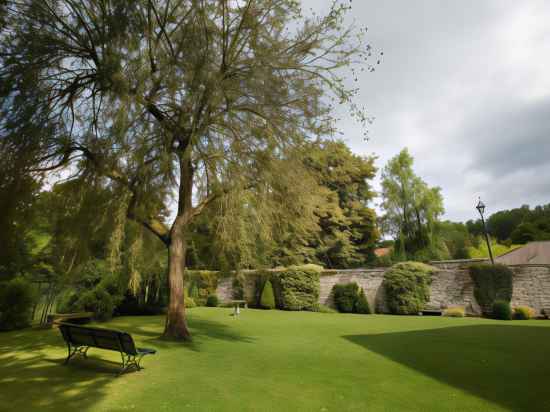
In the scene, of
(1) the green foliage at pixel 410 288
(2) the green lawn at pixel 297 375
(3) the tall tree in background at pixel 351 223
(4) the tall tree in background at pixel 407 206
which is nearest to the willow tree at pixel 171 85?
(2) the green lawn at pixel 297 375

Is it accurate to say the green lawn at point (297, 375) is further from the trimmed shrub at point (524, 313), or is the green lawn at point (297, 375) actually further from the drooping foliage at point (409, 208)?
the drooping foliage at point (409, 208)

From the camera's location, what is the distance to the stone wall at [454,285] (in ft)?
42.1

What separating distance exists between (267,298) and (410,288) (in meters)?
7.82

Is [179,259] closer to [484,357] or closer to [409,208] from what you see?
[484,357]

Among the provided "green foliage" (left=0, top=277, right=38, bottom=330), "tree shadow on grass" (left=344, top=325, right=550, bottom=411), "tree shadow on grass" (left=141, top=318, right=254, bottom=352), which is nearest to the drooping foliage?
"tree shadow on grass" (left=344, top=325, right=550, bottom=411)

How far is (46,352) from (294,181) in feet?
21.7

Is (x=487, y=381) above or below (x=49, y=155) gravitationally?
below

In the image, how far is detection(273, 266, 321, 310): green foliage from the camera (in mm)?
17797

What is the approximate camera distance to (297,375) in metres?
5.33

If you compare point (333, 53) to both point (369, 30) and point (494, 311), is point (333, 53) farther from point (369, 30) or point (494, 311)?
point (494, 311)

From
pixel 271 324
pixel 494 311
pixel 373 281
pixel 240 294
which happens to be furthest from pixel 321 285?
pixel 494 311

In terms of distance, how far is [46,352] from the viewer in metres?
6.92

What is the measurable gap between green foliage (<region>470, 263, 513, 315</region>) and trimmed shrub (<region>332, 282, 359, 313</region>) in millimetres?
5355

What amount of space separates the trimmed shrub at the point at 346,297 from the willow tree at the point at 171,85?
34.0 feet
